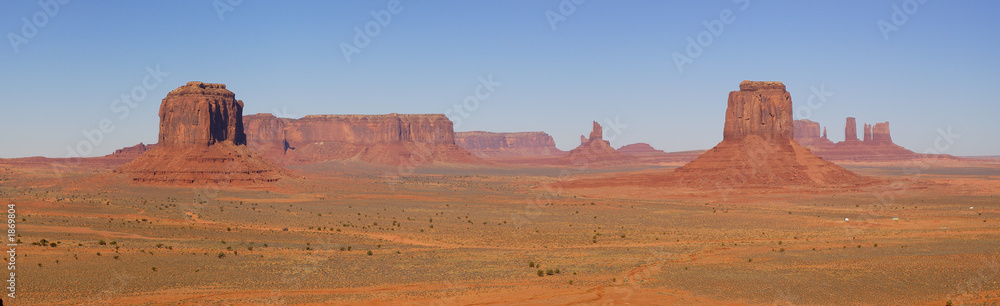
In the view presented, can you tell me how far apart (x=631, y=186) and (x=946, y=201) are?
37776 millimetres

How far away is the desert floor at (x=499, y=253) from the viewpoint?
2547 centimetres

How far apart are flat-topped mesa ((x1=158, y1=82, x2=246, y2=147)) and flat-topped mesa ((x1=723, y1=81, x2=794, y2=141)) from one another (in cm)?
6137

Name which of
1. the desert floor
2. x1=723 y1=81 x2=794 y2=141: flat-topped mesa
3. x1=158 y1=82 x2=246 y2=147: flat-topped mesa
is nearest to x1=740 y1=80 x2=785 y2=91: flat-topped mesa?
x1=723 y1=81 x2=794 y2=141: flat-topped mesa

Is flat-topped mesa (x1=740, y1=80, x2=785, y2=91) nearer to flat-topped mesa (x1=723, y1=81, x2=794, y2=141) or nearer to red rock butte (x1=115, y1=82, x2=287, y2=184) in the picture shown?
flat-topped mesa (x1=723, y1=81, x2=794, y2=141)

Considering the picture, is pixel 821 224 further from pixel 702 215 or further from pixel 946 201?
pixel 946 201

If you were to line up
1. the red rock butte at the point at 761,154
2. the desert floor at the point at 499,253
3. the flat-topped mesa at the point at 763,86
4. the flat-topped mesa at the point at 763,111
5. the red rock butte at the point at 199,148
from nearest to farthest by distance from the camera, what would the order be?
the desert floor at the point at 499,253 < the red rock butte at the point at 199,148 < the red rock butte at the point at 761,154 < the flat-topped mesa at the point at 763,111 < the flat-topped mesa at the point at 763,86

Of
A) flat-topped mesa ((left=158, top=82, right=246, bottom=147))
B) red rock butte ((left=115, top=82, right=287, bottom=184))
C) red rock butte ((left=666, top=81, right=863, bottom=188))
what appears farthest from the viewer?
red rock butte ((left=666, top=81, right=863, bottom=188))

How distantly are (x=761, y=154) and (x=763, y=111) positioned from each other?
5.21 m

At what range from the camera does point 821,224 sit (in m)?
50.7

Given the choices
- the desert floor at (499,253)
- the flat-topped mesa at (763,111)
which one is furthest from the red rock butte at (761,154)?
the desert floor at (499,253)

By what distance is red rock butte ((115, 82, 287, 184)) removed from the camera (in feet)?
274

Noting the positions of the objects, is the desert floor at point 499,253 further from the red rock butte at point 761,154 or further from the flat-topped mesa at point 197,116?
the red rock butte at point 761,154

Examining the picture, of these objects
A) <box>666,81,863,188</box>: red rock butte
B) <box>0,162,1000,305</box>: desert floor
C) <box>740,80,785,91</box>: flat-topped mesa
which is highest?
<box>740,80,785,91</box>: flat-topped mesa

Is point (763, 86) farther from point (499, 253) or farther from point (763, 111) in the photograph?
point (499, 253)
